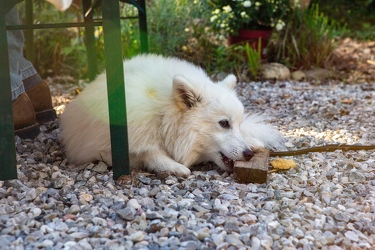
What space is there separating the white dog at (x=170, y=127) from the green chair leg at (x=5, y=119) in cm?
47

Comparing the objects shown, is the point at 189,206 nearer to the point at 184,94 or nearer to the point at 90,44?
the point at 184,94

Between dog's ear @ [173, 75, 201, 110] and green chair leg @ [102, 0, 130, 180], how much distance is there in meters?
0.35

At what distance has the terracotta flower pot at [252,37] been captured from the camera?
5398 mm

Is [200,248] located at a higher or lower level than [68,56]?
lower

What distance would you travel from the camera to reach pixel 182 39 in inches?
216

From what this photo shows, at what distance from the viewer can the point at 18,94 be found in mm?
2814

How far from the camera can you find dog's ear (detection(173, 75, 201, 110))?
7.86 ft

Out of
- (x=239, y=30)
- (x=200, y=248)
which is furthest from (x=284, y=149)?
(x=239, y=30)

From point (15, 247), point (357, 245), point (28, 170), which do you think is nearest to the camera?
point (15, 247)

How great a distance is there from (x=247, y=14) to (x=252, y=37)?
281mm

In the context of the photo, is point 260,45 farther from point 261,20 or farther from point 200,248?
point 200,248

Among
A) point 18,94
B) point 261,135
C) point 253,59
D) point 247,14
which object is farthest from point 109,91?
point 247,14

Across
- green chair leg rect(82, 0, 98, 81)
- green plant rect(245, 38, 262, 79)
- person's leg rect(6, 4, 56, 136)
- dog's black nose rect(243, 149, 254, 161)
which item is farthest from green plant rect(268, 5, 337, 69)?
dog's black nose rect(243, 149, 254, 161)

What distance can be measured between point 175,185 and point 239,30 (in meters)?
3.55
